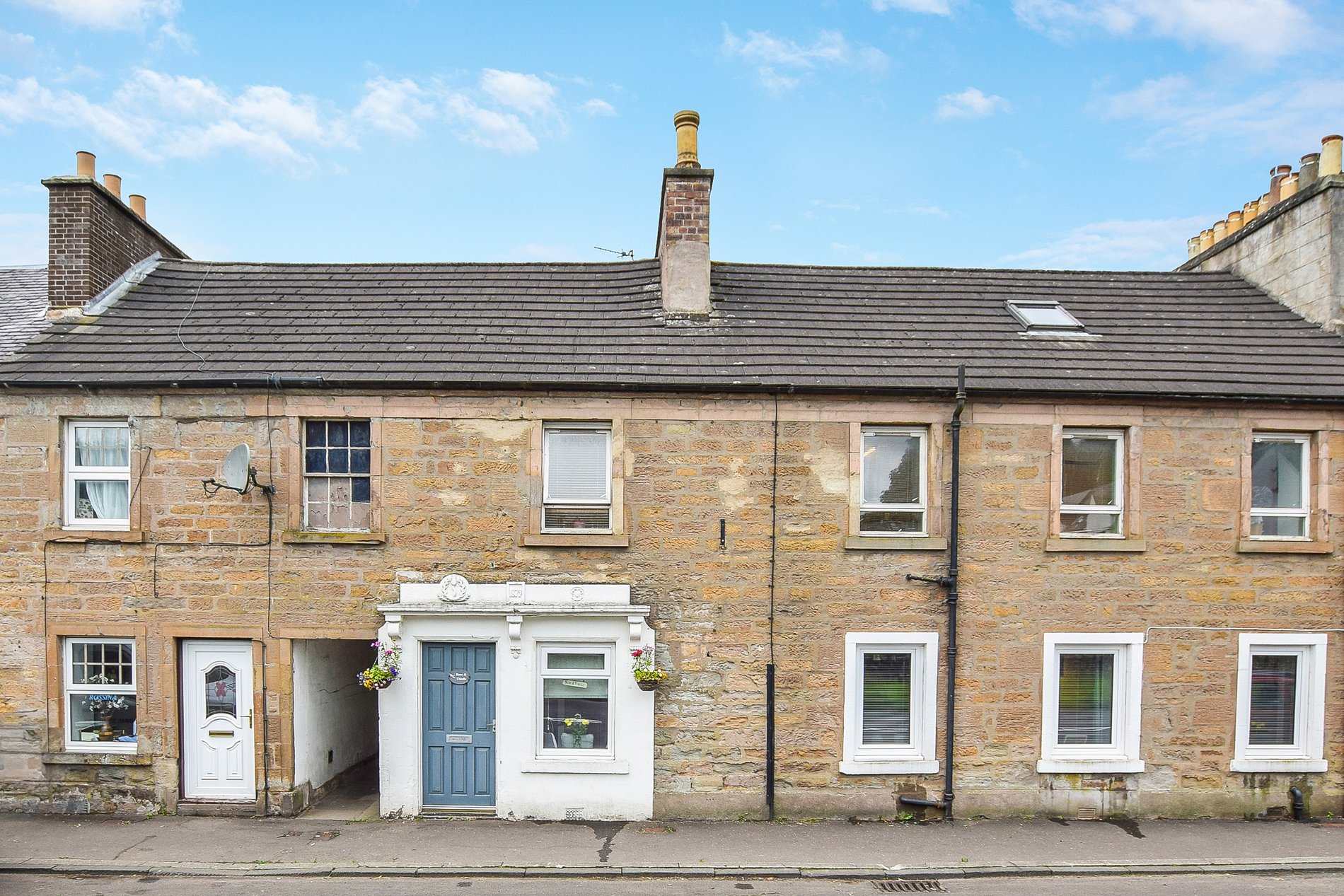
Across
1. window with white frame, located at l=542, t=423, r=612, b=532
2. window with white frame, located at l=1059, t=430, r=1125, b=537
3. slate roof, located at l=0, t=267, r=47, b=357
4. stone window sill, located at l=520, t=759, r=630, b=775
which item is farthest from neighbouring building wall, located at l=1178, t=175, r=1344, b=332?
slate roof, located at l=0, t=267, r=47, b=357

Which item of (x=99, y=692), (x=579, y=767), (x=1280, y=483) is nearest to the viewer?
(x=579, y=767)

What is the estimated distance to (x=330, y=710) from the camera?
10258mm

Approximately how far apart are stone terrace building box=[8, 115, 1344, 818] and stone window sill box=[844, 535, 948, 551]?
32 millimetres

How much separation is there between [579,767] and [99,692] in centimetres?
612

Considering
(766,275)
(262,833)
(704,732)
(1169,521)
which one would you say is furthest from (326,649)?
(1169,521)

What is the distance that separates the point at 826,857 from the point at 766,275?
7.93 metres

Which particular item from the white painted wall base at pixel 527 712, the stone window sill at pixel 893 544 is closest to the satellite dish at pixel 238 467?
the white painted wall base at pixel 527 712

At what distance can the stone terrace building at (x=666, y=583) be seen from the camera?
9266 millimetres

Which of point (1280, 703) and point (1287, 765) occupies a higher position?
point (1280, 703)

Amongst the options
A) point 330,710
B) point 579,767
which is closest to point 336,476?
point 330,710

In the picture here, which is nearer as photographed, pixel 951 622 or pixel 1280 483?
pixel 951 622

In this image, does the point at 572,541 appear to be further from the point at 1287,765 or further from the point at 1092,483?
the point at 1287,765

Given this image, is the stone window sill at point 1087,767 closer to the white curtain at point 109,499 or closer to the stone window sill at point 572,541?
the stone window sill at point 572,541

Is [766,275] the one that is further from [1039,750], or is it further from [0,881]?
[0,881]
